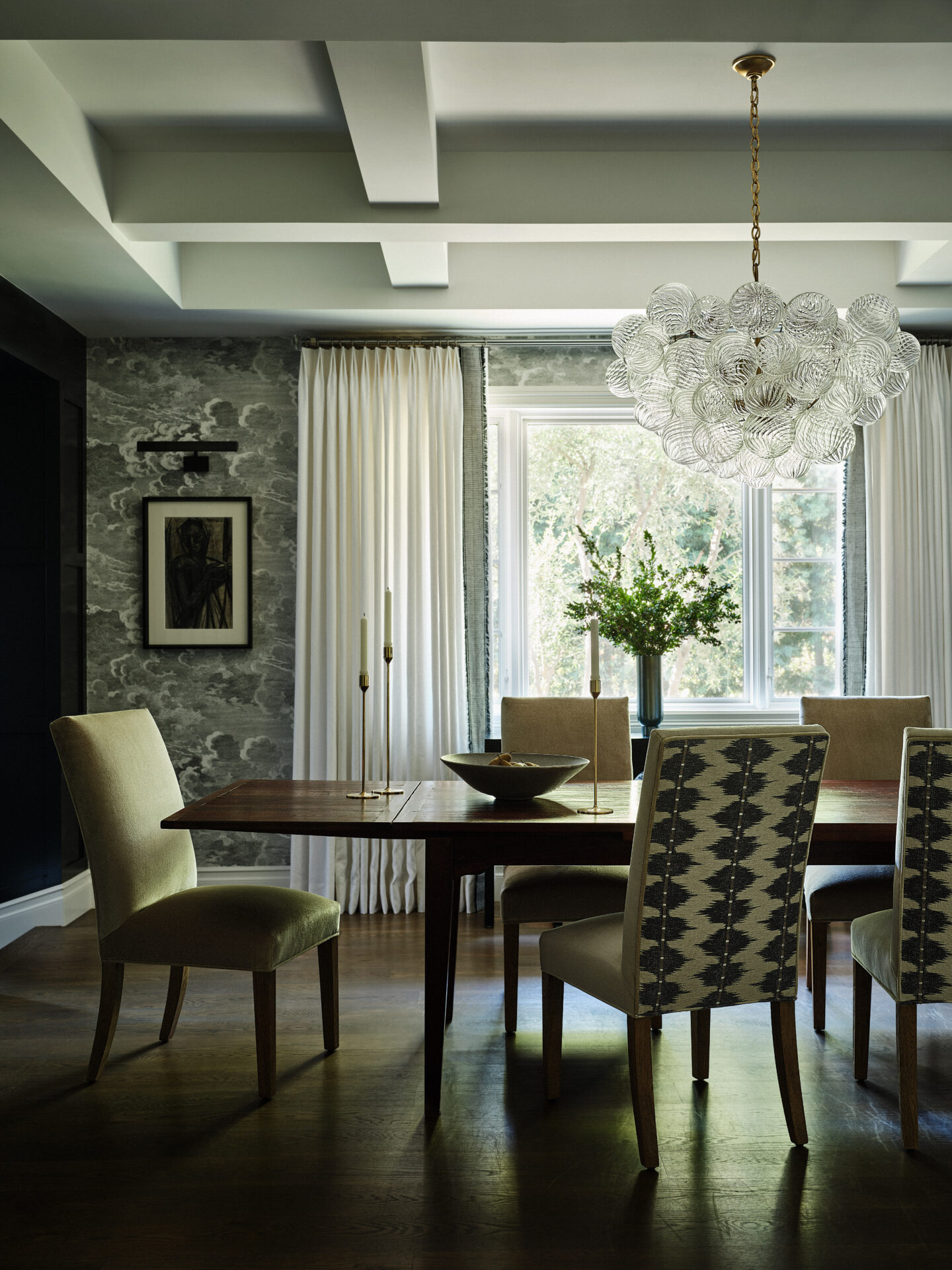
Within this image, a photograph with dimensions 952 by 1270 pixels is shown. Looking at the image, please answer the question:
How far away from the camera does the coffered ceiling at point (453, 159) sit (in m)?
2.29

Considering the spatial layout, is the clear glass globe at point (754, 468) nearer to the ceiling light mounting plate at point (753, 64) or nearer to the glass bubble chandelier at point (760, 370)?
the glass bubble chandelier at point (760, 370)

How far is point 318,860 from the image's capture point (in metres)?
4.44

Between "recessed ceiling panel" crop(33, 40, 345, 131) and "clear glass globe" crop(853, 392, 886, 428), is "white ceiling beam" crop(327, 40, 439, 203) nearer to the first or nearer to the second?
"recessed ceiling panel" crop(33, 40, 345, 131)

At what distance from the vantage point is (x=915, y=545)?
4.50m

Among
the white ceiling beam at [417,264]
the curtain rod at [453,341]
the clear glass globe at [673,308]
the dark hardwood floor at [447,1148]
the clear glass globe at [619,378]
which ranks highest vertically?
Answer: the white ceiling beam at [417,264]

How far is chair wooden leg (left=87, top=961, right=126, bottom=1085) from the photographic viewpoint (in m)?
2.66

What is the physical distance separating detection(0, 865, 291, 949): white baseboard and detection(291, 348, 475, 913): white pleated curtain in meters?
0.20

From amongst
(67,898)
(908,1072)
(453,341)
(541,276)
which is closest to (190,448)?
(453,341)

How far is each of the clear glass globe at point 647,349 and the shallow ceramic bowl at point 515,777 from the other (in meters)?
1.11

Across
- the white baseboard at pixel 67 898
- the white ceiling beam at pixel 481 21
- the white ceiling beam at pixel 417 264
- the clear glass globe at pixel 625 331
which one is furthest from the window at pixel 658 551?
the white ceiling beam at pixel 481 21

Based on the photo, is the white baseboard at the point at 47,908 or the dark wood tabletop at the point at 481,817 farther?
the white baseboard at the point at 47,908

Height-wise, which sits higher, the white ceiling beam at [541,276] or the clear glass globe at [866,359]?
the white ceiling beam at [541,276]

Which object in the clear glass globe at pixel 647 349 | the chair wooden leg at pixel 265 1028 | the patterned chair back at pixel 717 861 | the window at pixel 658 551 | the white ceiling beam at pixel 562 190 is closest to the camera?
the patterned chair back at pixel 717 861

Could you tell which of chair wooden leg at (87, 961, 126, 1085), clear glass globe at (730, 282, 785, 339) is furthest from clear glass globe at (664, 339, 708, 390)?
chair wooden leg at (87, 961, 126, 1085)
